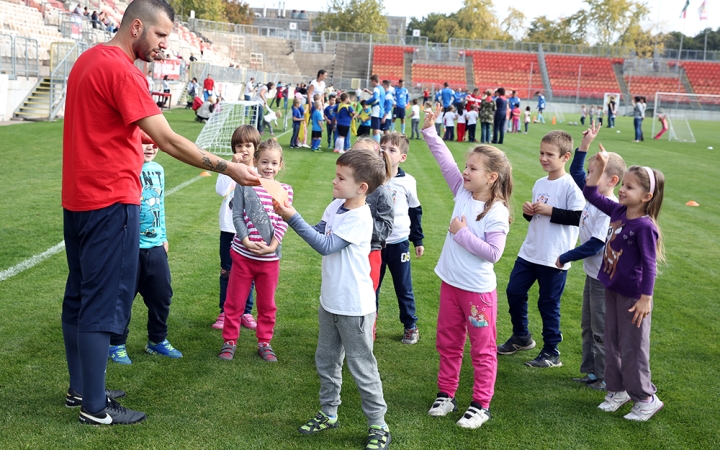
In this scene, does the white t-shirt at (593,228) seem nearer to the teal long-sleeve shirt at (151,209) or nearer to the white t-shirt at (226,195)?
the white t-shirt at (226,195)

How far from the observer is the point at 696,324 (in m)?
6.18

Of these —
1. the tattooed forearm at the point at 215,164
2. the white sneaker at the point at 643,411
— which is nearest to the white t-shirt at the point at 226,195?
the tattooed forearm at the point at 215,164

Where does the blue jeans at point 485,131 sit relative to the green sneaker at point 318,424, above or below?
above

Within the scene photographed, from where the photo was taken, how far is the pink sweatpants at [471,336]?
4148 mm

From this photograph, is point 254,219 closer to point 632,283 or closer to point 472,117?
point 632,283

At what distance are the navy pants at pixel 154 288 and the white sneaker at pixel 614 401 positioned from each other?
312 centimetres

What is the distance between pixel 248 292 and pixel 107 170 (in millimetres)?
1766

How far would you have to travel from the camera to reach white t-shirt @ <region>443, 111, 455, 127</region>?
24656mm

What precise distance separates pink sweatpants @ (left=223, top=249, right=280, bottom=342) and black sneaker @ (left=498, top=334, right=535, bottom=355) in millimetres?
1895

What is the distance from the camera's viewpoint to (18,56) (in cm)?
2238

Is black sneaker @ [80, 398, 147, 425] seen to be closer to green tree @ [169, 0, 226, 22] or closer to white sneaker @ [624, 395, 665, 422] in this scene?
white sneaker @ [624, 395, 665, 422]

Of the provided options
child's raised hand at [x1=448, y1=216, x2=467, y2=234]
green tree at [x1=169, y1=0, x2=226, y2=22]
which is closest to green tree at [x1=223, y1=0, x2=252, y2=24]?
green tree at [x1=169, y1=0, x2=226, y2=22]

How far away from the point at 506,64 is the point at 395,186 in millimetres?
65362

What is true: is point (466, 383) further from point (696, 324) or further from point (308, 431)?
point (696, 324)
